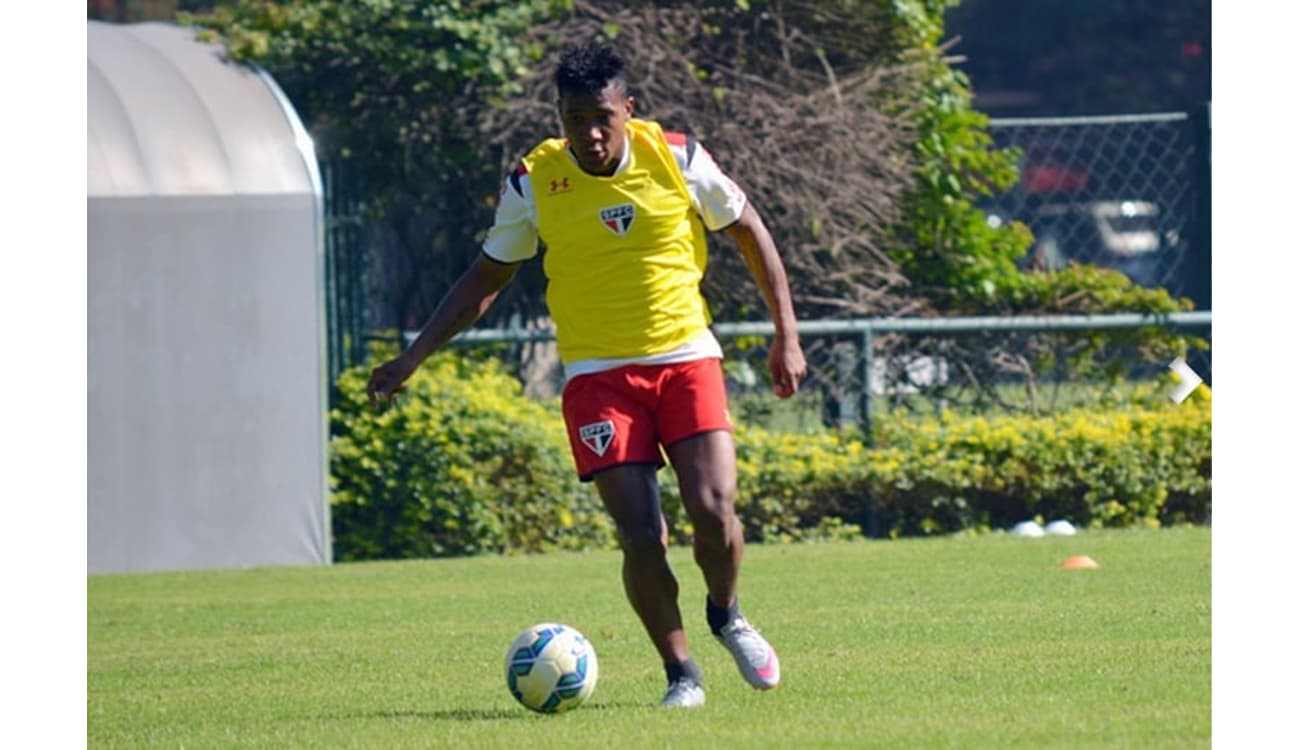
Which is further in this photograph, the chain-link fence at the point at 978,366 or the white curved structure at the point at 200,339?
the chain-link fence at the point at 978,366

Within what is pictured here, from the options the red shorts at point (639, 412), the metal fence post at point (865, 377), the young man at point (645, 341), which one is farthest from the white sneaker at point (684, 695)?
the metal fence post at point (865, 377)

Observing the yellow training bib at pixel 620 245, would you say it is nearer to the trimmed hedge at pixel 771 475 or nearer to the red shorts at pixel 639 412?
the red shorts at pixel 639 412

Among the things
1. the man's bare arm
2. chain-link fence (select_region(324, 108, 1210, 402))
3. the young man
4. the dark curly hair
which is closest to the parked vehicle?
chain-link fence (select_region(324, 108, 1210, 402))

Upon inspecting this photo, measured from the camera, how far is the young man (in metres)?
7.53

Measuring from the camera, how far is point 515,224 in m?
7.81

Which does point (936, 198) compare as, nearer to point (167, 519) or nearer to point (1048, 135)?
point (1048, 135)

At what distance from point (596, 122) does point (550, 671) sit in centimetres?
172

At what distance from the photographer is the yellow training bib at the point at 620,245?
25.0 feet

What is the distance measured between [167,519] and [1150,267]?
9.03m

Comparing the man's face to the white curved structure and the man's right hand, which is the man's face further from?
the white curved structure

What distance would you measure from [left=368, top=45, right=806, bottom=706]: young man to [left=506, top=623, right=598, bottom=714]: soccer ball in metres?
0.26

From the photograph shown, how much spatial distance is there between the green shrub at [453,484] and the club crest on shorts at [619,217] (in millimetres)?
6889

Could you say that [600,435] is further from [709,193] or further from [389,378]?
[709,193]

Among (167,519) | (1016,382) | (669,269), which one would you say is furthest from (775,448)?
(669,269)
